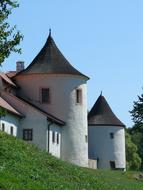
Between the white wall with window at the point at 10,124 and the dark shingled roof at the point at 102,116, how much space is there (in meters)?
16.0

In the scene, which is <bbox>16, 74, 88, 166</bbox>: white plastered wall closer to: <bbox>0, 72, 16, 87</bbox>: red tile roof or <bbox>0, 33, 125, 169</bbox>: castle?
<bbox>0, 33, 125, 169</bbox>: castle

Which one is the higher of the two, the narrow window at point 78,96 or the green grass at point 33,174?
the narrow window at point 78,96

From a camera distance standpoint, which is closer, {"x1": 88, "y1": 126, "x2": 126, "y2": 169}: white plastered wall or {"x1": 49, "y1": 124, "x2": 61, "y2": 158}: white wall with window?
{"x1": 49, "y1": 124, "x2": 61, "y2": 158}: white wall with window

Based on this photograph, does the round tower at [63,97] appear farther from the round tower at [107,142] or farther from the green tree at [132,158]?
the green tree at [132,158]

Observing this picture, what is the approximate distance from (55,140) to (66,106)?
3.61m

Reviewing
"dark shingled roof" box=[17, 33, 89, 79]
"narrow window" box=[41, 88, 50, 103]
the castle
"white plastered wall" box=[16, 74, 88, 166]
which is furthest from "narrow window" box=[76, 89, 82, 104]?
"narrow window" box=[41, 88, 50, 103]

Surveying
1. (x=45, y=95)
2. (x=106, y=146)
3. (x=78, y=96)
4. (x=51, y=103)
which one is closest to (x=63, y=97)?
(x=51, y=103)

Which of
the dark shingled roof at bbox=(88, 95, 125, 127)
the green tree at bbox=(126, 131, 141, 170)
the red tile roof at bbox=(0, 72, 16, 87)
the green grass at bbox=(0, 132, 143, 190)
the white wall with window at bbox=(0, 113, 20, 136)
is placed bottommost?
the green grass at bbox=(0, 132, 143, 190)

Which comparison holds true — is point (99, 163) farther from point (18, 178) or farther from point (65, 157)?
point (18, 178)

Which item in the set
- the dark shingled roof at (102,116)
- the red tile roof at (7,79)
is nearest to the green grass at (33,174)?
the red tile roof at (7,79)

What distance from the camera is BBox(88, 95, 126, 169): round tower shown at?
2493 inches

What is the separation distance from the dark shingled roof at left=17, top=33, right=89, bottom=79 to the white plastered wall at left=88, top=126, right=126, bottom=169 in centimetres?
1027

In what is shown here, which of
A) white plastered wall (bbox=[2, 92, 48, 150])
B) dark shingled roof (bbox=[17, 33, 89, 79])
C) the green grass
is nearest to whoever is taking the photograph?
the green grass

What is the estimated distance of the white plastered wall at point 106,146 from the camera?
208ft
